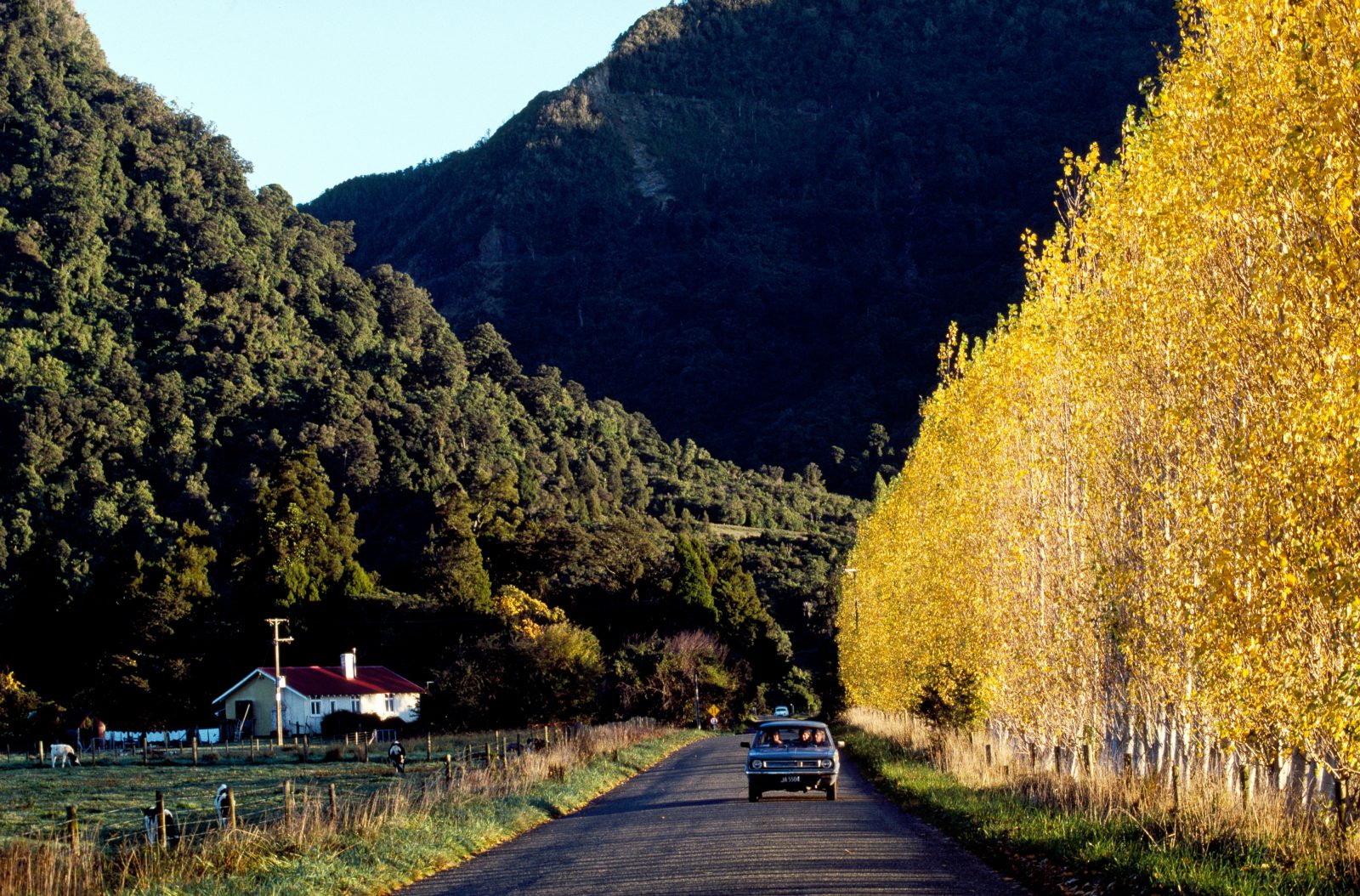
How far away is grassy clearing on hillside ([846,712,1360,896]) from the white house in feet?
175

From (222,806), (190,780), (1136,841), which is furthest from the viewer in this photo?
(190,780)

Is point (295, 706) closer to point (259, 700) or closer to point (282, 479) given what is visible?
point (259, 700)

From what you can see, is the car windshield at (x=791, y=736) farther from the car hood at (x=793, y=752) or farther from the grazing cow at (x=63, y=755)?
the grazing cow at (x=63, y=755)

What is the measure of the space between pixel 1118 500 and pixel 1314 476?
280 inches

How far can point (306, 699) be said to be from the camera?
6969 centimetres

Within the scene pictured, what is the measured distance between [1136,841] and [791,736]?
1200 cm

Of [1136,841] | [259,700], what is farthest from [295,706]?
[1136,841]

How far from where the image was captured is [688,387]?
17050 centimetres

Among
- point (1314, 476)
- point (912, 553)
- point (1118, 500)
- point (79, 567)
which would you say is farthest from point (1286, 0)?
point (79, 567)

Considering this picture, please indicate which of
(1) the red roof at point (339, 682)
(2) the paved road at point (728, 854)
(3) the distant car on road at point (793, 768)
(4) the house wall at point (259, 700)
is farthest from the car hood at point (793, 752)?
(4) the house wall at point (259, 700)

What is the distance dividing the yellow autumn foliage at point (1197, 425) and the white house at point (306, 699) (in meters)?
49.9

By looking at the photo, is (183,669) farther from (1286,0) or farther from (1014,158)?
(1014,158)

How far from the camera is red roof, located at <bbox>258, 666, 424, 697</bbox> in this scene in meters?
69.9

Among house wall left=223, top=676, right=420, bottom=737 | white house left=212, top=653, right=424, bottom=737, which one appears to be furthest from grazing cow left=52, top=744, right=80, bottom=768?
house wall left=223, top=676, right=420, bottom=737
